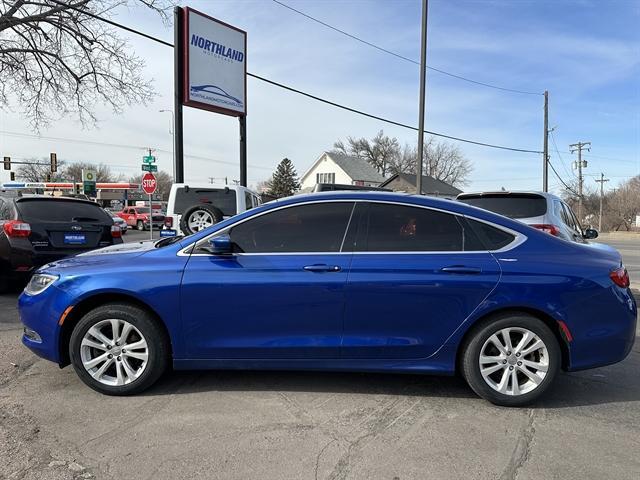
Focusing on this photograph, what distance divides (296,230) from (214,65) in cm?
1217

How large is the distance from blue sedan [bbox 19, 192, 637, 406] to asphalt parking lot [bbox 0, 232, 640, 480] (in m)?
0.27

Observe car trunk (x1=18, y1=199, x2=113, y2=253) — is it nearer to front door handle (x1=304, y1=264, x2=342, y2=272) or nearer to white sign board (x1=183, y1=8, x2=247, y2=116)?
front door handle (x1=304, y1=264, x2=342, y2=272)

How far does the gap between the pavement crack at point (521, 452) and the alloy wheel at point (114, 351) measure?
2593 mm

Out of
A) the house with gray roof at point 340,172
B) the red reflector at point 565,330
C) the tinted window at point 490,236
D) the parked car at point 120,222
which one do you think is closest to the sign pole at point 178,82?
the parked car at point 120,222

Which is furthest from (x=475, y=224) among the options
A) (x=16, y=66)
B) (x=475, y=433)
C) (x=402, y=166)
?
(x=402, y=166)

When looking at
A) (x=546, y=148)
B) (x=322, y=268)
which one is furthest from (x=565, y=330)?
(x=546, y=148)

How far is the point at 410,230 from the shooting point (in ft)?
12.1

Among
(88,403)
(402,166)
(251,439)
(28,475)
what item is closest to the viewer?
(28,475)

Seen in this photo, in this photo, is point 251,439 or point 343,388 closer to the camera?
point 251,439

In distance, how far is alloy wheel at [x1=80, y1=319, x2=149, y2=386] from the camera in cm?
364

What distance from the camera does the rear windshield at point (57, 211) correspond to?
7.00 m

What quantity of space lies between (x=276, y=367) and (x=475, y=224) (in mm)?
1887

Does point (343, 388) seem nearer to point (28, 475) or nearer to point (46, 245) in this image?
point (28, 475)

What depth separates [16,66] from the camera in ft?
65.1
